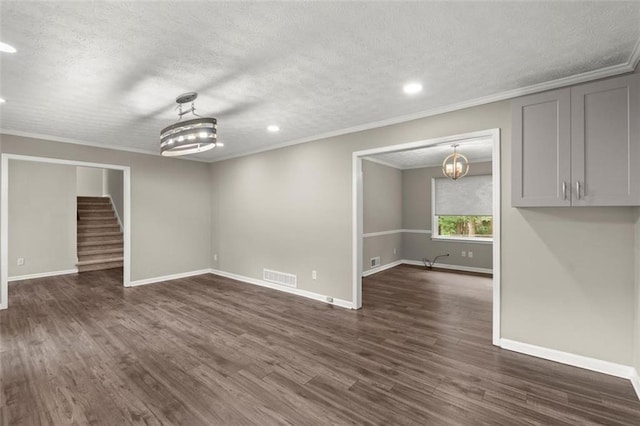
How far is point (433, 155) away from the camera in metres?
6.34

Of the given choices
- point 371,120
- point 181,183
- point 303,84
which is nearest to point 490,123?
point 371,120

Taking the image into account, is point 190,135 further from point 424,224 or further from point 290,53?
point 424,224

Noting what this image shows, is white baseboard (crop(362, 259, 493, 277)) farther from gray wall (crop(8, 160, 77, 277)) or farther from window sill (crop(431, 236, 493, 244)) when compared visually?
gray wall (crop(8, 160, 77, 277))

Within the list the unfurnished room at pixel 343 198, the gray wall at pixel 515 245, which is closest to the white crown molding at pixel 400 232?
the unfurnished room at pixel 343 198

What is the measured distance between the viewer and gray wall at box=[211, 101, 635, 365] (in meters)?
2.54

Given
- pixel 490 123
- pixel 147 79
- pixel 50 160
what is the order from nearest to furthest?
pixel 147 79 → pixel 490 123 → pixel 50 160

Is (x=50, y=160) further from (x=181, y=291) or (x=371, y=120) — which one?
(x=371, y=120)

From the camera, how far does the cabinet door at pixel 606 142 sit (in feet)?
7.40

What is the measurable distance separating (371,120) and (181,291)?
4.31m

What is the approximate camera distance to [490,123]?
311 centimetres

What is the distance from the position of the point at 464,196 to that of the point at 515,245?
180 inches

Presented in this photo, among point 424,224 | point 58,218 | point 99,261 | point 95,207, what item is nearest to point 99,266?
point 99,261

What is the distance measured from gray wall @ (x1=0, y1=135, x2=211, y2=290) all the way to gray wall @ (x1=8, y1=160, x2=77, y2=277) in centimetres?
260

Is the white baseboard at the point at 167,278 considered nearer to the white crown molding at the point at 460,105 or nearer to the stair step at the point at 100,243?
the white crown molding at the point at 460,105
